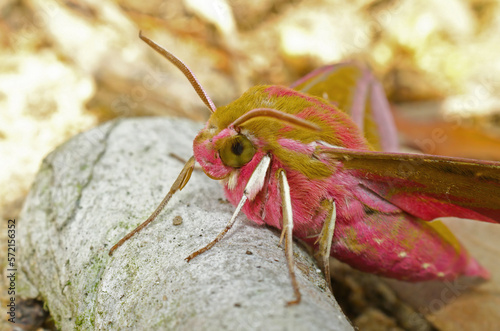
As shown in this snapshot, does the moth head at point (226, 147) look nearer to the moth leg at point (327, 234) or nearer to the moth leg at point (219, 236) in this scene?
the moth leg at point (219, 236)

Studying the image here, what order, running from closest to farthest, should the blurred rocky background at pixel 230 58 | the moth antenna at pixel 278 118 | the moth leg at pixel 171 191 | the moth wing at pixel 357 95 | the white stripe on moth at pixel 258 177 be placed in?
the moth antenna at pixel 278 118
the white stripe on moth at pixel 258 177
the moth leg at pixel 171 191
the moth wing at pixel 357 95
the blurred rocky background at pixel 230 58

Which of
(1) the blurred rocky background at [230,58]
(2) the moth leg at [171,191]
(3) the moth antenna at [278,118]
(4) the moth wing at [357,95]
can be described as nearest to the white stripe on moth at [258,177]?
(3) the moth antenna at [278,118]

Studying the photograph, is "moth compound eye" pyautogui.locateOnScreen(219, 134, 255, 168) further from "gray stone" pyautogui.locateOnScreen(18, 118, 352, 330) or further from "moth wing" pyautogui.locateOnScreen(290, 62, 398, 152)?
"moth wing" pyautogui.locateOnScreen(290, 62, 398, 152)

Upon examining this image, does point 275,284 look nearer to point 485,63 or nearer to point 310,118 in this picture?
point 310,118

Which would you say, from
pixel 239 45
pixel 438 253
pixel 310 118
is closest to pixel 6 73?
pixel 239 45

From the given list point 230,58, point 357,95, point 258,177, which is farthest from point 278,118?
point 230,58

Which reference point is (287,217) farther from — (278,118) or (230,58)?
(230,58)
